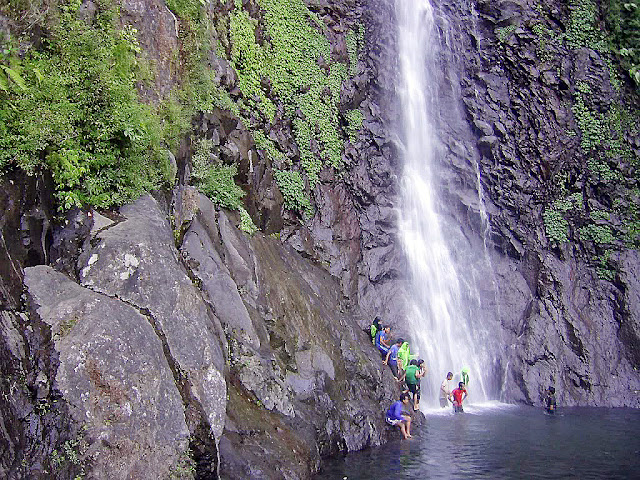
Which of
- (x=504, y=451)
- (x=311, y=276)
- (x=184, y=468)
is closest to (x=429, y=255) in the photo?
(x=311, y=276)

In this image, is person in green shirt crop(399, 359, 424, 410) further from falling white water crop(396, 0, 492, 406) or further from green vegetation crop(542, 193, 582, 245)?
green vegetation crop(542, 193, 582, 245)

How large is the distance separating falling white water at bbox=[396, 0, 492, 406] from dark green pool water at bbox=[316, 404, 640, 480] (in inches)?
98.7

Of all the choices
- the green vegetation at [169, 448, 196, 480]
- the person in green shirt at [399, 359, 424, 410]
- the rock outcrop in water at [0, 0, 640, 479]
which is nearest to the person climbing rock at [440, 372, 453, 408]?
the person in green shirt at [399, 359, 424, 410]

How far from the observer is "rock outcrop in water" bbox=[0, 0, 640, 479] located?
700cm

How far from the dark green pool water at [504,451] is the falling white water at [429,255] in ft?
8.22

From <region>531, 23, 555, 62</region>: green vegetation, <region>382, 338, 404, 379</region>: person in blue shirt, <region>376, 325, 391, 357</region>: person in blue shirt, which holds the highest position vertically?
<region>531, 23, 555, 62</region>: green vegetation

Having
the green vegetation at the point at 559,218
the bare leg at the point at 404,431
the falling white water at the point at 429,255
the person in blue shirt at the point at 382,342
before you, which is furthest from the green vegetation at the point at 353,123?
the bare leg at the point at 404,431

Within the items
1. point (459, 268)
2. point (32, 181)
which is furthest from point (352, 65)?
point (32, 181)

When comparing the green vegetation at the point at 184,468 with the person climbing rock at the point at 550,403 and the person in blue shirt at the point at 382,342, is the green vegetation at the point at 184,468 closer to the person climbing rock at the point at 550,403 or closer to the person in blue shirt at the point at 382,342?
the person in blue shirt at the point at 382,342

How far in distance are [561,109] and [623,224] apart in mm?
5385

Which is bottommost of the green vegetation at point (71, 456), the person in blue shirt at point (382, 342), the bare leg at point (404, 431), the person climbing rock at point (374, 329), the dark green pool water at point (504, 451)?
the dark green pool water at point (504, 451)

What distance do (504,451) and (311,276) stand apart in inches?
258

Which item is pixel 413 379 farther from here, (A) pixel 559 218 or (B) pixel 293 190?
(A) pixel 559 218

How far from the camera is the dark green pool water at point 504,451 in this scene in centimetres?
1019
